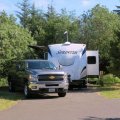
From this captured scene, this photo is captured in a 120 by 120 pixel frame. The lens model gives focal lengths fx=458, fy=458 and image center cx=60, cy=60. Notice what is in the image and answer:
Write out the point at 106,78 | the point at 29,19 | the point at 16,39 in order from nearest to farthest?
the point at 16,39 < the point at 106,78 < the point at 29,19

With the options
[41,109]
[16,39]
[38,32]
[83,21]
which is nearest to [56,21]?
[38,32]

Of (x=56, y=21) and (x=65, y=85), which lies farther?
(x=56, y=21)

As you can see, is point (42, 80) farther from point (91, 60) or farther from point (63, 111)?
point (91, 60)

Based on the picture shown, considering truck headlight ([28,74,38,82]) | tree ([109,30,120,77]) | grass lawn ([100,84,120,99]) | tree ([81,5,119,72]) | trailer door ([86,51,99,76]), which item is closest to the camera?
truck headlight ([28,74,38,82])

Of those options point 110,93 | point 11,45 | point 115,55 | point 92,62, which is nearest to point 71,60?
point 115,55

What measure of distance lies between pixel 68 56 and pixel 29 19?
44.1 meters

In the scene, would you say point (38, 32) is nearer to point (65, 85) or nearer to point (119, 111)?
point (65, 85)

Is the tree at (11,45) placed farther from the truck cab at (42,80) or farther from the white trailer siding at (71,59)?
the truck cab at (42,80)

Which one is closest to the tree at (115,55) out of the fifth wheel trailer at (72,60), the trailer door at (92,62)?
the fifth wheel trailer at (72,60)

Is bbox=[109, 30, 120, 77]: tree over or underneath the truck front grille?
over

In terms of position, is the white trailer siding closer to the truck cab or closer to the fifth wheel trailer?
the fifth wheel trailer

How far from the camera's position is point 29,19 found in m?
73.1

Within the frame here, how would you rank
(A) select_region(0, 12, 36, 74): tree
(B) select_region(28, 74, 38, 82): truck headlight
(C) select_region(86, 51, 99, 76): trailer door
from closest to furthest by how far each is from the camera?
(B) select_region(28, 74, 38, 82): truck headlight
(A) select_region(0, 12, 36, 74): tree
(C) select_region(86, 51, 99, 76): trailer door

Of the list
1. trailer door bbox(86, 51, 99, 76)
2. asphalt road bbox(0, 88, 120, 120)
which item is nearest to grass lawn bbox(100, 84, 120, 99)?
asphalt road bbox(0, 88, 120, 120)
